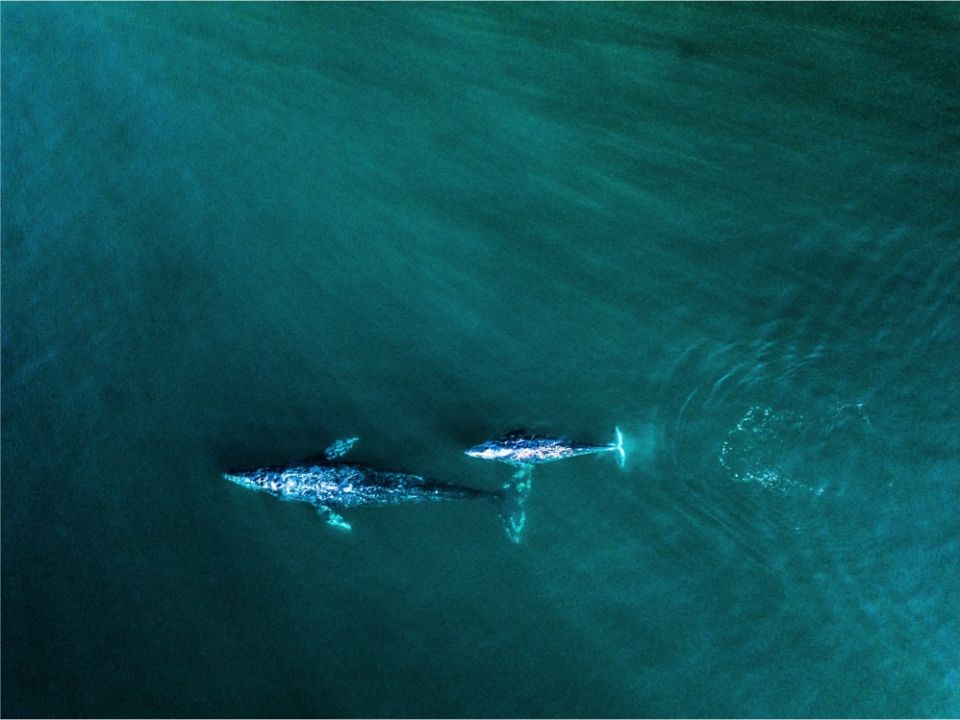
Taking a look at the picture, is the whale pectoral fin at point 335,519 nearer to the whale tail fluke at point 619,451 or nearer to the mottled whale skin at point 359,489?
the mottled whale skin at point 359,489

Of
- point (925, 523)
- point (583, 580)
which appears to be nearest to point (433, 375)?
point (583, 580)

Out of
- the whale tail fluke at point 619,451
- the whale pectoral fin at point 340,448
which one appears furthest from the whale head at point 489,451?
the whale pectoral fin at point 340,448

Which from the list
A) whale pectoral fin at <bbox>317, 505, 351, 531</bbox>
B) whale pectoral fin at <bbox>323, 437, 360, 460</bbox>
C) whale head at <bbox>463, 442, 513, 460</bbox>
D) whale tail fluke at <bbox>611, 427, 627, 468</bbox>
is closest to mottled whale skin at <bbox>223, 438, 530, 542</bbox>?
whale pectoral fin at <bbox>317, 505, 351, 531</bbox>

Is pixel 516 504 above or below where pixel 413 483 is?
below

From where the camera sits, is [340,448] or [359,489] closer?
[359,489]

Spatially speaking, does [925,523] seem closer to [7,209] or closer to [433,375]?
[433,375]

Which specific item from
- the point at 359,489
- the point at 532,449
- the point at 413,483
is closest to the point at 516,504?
the point at 532,449

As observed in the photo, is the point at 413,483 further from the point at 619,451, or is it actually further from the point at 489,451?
the point at 619,451
